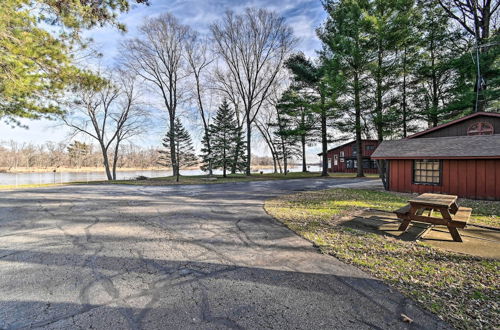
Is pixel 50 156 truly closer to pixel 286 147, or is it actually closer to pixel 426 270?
pixel 286 147

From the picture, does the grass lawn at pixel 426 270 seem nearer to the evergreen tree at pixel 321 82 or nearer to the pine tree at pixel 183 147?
the evergreen tree at pixel 321 82

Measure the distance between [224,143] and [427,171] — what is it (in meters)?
16.6

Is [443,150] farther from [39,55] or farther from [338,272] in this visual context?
[39,55]

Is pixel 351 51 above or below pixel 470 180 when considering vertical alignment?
above

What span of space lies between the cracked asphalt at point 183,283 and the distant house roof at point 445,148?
9616mm

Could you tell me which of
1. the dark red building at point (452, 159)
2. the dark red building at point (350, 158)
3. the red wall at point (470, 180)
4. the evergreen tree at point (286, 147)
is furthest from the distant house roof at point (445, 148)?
the dark red building at point (350, 158)

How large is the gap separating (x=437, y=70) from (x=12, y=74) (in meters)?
24.8

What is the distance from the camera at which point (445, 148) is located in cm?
1017

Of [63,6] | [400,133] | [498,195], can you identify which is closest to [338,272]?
[63,6]

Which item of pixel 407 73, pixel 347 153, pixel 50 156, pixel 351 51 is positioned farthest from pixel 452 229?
pixel 50 156

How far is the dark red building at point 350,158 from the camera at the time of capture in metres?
31.2

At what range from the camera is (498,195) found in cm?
877

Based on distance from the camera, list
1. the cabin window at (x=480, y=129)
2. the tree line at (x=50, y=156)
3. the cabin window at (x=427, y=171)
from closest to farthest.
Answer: the cabin window at (x=427, y=171)
the cabin window at (x=480, y=129)
the tree line at (x=50, y=156)

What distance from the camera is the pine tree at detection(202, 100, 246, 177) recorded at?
2239 centimetres
